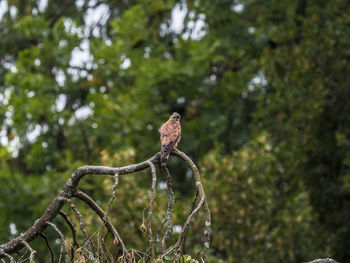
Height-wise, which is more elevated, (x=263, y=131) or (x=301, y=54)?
(x=301, y=54)

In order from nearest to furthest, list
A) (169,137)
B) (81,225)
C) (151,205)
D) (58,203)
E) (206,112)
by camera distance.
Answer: (151,205), (81,225), (58,203), (169,137), (206,112)

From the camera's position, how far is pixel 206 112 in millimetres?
16375

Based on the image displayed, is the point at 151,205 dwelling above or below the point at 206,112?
below

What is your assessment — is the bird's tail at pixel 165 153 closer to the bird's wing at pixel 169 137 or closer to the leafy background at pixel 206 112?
the bird's wing at pixel 169 137

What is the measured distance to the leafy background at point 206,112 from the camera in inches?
467

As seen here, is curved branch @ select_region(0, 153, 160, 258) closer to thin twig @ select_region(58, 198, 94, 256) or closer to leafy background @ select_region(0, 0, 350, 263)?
thin twig @ select_region(58, 198, 94, 256)

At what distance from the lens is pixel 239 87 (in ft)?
53.8

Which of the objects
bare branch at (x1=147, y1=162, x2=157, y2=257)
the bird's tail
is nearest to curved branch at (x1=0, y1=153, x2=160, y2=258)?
the bird's tail

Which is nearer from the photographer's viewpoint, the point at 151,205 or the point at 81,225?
the point at 151,205

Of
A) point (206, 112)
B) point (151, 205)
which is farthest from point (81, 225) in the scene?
point (206, 112)

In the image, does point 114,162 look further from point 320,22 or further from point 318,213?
point 320,22

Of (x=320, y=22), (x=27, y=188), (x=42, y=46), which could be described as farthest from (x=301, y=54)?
(x=42, y=46)

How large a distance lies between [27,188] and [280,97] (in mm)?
5517

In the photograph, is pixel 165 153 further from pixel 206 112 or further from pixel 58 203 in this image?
pixel 206 112
